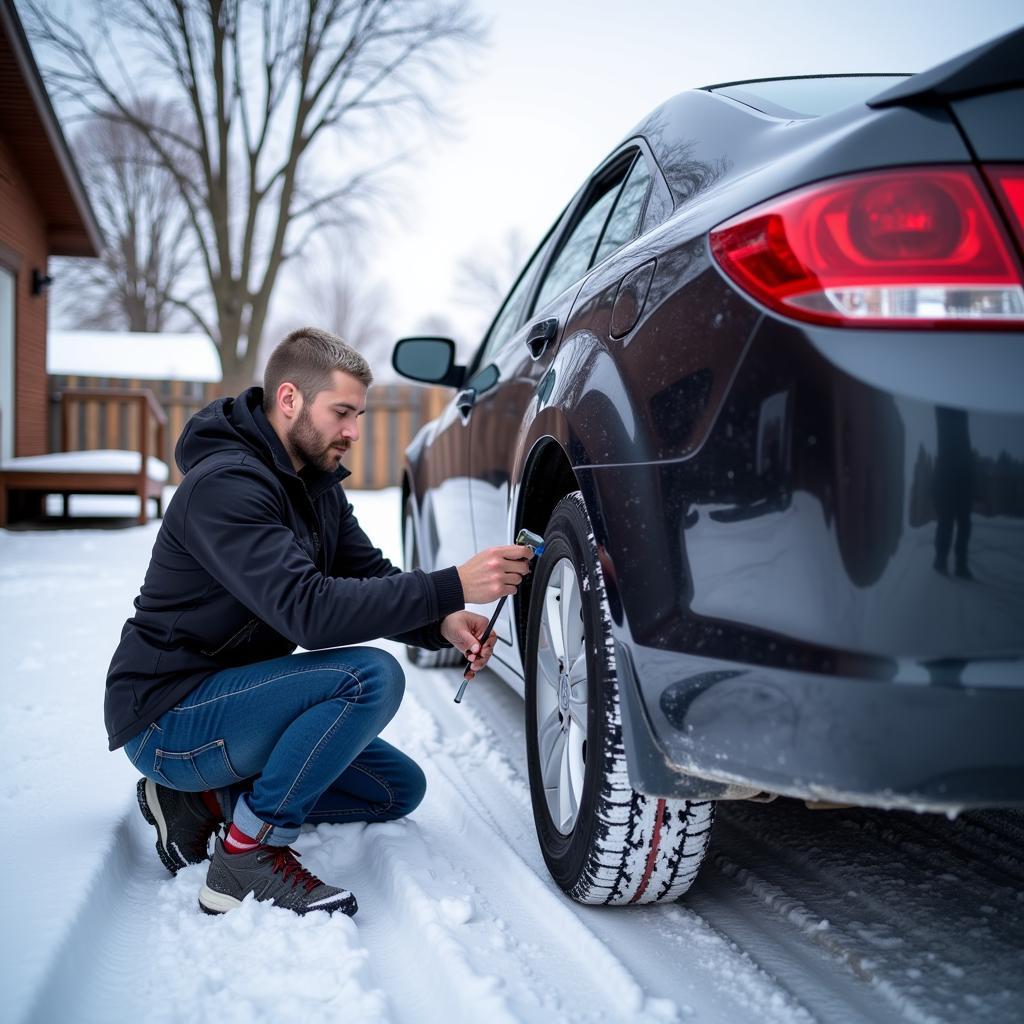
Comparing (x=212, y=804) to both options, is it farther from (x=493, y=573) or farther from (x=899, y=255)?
(x=899, y=255)

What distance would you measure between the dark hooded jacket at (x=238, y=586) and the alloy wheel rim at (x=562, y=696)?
0.21 metres

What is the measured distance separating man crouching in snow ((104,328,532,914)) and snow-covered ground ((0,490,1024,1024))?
6.2 inches

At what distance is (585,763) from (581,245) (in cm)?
156

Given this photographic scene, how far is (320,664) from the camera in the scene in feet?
6.88

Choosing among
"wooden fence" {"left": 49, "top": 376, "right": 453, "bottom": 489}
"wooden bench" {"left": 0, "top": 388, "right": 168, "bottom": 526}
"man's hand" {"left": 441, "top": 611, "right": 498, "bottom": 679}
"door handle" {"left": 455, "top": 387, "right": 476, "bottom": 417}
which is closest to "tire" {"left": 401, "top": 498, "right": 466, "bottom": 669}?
"door handle" {"left": 455, "top": 387, "right": 476, "bottom": 417}

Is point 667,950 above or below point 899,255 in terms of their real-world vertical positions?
→ below

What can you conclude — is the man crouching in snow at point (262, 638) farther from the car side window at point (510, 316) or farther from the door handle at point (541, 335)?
the car side window at point (510, 316)

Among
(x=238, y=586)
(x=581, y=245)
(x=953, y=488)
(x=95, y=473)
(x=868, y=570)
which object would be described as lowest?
(x=95, y=473)

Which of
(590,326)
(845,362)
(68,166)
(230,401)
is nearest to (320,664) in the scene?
(230,401)

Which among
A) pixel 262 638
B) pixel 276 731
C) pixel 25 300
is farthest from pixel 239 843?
pixel 25 300

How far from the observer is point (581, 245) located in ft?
9.03

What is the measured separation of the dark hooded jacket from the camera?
197 centimetres

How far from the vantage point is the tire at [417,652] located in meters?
4.21

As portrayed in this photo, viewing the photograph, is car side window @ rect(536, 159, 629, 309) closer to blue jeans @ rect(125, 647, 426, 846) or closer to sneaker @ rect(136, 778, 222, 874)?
blue jeans @ rect(125, 647, 426, 846)
